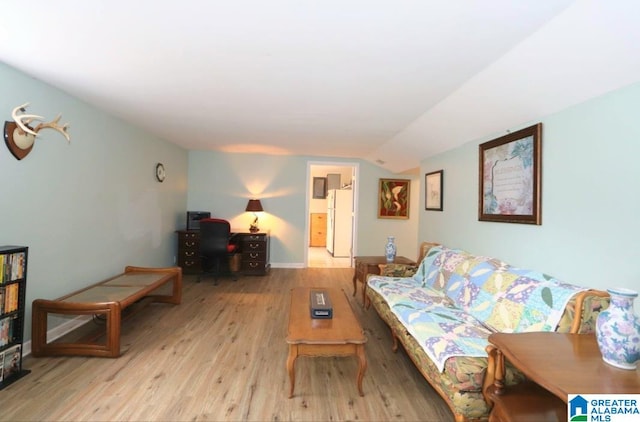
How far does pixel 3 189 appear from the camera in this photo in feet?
6.93

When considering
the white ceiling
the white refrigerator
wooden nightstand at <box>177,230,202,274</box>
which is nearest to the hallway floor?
the white refrigerator

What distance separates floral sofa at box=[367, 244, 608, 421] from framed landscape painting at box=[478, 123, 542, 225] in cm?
43

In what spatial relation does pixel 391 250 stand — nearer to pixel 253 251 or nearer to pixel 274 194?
pixel 253 251

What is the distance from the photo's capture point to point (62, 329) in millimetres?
2715

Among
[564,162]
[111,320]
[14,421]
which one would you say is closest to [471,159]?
[564,162]

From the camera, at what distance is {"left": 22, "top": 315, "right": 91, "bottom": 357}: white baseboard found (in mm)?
2328

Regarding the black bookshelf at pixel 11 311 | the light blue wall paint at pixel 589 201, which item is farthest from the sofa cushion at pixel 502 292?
the black bookshelf at pixel 11 311

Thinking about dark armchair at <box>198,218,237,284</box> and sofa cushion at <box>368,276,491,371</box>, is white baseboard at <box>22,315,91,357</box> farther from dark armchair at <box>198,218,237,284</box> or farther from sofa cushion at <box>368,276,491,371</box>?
sofa cushion at <box>368,276,491,371</box>

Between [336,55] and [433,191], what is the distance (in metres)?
2.58

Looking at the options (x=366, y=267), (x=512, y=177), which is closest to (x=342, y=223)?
(x=366, y=267)

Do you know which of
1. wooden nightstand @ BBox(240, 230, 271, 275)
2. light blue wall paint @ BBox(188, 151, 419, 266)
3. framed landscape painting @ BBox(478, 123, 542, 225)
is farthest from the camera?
light blue wall paint @ BBox(188, 151, 419, 266)

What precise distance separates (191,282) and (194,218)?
1.21 meters

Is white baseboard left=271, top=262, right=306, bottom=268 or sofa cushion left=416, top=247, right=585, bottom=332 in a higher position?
sofa cushion left=416, top=247, right=585, bottom=332

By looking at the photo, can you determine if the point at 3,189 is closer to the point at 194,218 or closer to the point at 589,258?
the point at 194,218
